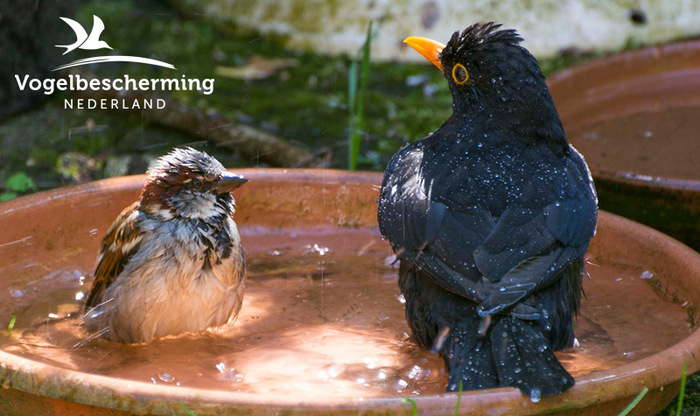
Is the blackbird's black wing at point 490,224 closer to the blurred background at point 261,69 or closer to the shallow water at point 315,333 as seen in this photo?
the shallow water at point 315,333

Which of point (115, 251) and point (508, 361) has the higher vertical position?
point (115, 251)

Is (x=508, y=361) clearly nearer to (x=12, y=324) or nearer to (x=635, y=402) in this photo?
(x=635, y=402)

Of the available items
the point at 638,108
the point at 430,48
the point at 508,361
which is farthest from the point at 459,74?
the point at 638,108

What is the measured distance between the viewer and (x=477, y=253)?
3191mm

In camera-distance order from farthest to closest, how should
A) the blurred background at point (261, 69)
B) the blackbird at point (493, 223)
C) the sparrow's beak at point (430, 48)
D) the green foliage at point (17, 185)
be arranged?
the blurred background at point (261, 69) < the green foliage at point (17, 185) < the sparrow's beak at point (430, 48) < the blackbird at point (493, 223)

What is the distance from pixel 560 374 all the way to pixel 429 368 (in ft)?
2.73

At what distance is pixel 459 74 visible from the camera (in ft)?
12.8

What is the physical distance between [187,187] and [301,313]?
30.0 inches

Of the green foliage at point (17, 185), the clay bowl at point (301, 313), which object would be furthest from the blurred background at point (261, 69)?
the clay bowl at point (301, 313)

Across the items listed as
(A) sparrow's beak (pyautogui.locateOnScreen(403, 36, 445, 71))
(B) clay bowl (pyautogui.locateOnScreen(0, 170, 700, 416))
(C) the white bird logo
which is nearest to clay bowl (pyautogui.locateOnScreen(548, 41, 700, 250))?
(B) clay bowl (pyautogui.locateOnScreen(0, 170, 700, 416))

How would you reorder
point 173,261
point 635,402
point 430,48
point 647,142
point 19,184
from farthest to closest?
point 19,184, point 647,142, point 430,48, point 173,261, point 635,402

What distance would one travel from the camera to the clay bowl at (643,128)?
4844mm

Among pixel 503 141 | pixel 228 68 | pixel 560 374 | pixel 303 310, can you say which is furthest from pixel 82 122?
pixel 560 374

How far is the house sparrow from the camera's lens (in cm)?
373
